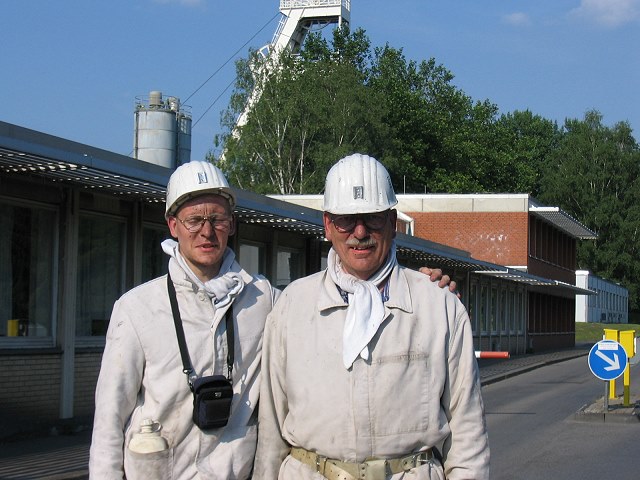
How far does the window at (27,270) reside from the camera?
610 inches

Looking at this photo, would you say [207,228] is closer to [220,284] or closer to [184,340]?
[220,284]

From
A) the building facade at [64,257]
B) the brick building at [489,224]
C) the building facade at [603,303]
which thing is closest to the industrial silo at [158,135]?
the building facade at [64,257]

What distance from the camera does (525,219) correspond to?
51656mm

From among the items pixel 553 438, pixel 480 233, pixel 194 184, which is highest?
pixel 480 233

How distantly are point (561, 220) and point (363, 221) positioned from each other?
179 ft

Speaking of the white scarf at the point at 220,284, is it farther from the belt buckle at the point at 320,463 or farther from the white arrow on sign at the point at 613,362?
the white arrow on sign at the point at 613,362

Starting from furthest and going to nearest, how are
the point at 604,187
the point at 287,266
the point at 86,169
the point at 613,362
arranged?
the point at 604,187 → the point at 287,266 → the point at 613,362 → the point at 86,169

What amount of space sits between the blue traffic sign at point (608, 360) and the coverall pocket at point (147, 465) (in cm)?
1442

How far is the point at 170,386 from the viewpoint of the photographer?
3.97 metres

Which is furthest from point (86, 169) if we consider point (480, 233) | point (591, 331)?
point (591, 331)

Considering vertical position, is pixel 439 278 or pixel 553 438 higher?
pixel 439 278

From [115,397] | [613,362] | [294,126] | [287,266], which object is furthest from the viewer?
[294,126]

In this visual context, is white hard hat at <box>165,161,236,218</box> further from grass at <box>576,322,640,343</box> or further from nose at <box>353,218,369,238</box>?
grass at <box>576,322,640,343</box>

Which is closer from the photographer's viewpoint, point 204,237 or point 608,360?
point 204,237
